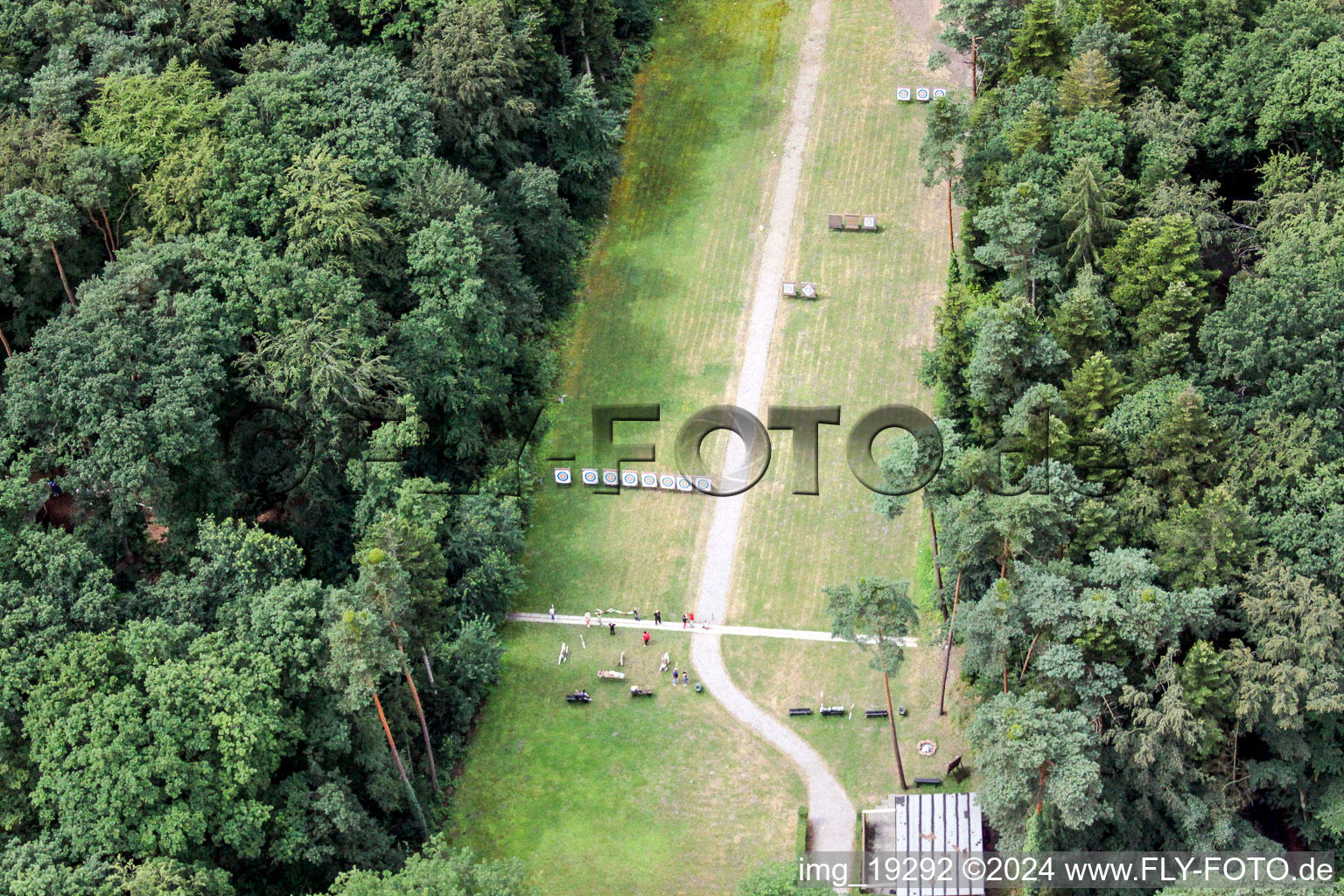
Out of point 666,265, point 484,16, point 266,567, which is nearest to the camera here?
point 266,567

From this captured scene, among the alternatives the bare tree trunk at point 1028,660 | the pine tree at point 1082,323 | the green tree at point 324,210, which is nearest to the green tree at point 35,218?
the green tree at point 324,210

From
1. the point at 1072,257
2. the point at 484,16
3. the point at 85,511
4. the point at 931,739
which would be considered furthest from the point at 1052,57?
the point at 85,511

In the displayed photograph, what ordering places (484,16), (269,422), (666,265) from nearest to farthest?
1. (269,422)
2. (484,16)
3. (666,265)

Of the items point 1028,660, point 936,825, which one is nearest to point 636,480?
point 1028,660

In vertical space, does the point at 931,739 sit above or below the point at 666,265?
below

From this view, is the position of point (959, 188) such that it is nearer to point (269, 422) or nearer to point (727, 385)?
point (727, 385)

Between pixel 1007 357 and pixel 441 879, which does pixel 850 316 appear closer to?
pixel 1007 357
